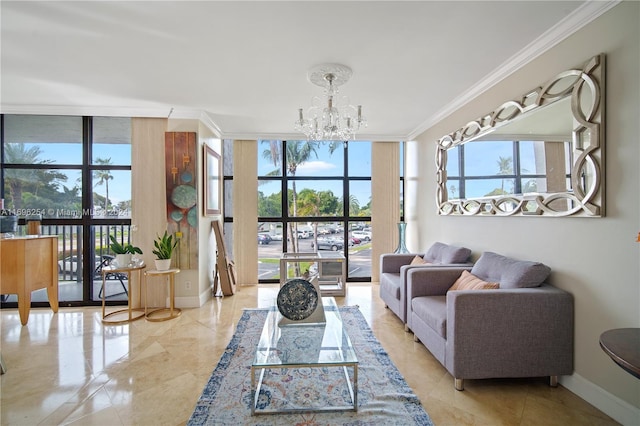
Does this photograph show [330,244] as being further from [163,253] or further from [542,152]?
[542,152]

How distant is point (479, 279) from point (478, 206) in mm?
907

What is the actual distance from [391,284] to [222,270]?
249 cm

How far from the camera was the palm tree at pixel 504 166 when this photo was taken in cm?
274

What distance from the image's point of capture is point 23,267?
3342 millimetres

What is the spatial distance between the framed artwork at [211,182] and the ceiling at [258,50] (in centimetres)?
80

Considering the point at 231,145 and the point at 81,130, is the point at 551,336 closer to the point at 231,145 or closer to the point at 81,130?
the point at 231,145

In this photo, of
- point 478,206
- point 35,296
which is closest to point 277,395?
point 478,206

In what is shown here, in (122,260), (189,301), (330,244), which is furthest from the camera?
(330,244)

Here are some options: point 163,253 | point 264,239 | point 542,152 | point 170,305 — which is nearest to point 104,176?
point 163,253

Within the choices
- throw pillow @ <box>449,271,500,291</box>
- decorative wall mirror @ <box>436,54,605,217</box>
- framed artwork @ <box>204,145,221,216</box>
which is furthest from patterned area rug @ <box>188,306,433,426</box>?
framed artwork @ <box>204,145,221,216</box>

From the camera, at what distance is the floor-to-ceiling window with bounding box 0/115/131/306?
396 centimetres

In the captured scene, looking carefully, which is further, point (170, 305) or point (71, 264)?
point (71, 264)

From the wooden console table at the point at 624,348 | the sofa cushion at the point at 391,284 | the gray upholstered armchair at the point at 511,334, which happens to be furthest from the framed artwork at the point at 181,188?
the wooden console table at the point at 624,348

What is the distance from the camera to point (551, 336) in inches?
83.3
